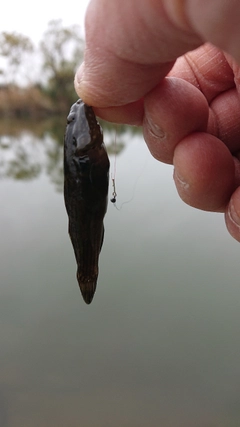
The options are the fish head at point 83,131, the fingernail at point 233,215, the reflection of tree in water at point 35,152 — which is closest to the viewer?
the fish head at point 83,131

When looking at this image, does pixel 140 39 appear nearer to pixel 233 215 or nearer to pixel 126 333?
pixel 233 215

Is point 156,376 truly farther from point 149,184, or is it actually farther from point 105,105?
point 149,184

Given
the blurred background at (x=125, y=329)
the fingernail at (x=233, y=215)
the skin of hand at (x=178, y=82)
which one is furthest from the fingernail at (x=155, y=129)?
the blurred background at (x=125, y=329)

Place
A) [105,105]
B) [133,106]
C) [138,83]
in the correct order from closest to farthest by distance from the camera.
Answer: [138,83]
[105,105]
[133,106]

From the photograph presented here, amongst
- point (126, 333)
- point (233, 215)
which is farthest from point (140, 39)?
point (126, 333)

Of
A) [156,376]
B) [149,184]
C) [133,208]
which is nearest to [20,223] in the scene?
[133,208]

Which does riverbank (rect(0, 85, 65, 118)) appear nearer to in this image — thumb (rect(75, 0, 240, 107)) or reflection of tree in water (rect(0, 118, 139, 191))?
reflection of tree in water (rect(0, 118, 139, 191))

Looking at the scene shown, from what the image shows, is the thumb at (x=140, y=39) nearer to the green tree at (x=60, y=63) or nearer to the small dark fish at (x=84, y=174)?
the small dark fish at (x=84, y=174)
